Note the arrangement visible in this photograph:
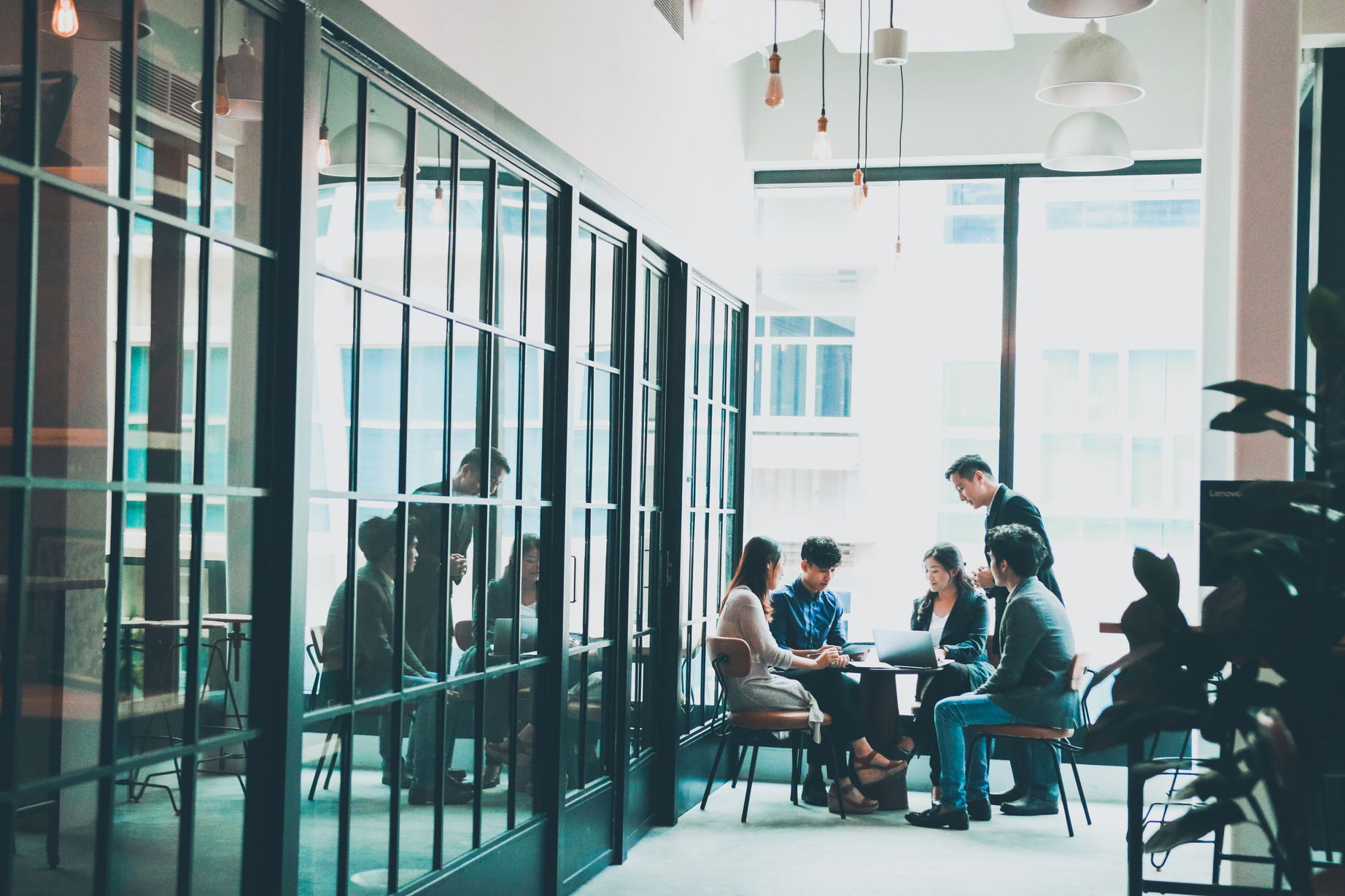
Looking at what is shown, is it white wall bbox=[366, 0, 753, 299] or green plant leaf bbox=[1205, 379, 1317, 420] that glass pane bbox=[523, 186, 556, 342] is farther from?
green plant leaf bbox=[1205, 379, 1317, 420]

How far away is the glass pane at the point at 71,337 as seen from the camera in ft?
7.09

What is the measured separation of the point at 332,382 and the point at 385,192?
1.86 feet

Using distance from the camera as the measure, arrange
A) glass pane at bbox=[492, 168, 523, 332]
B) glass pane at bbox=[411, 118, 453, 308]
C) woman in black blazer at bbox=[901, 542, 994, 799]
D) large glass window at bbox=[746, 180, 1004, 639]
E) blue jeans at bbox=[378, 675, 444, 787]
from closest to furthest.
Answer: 1. blue jeans at bbox=[378, 675, 444, 787]
2. glass pane at bbox=[411, 118, 453, 308]
3. glass pane at bbox=[492, 168, 523, 332]
4. woman in black blazer at bbox=[901, 542, 994, 799]
5. large glass window at bbox=[746, 180, 1004, 639]

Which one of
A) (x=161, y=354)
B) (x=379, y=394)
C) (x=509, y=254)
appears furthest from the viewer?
(x=509, y=254)

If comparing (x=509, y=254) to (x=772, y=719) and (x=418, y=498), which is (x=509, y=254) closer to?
(x=418, y=498)

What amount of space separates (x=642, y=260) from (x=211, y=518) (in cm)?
335

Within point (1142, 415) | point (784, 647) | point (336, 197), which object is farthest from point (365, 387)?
point (1142, 415)

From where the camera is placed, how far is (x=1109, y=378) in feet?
23.7

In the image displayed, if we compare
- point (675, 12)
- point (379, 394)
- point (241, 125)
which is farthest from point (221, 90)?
point (675, 12)

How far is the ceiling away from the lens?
598cm

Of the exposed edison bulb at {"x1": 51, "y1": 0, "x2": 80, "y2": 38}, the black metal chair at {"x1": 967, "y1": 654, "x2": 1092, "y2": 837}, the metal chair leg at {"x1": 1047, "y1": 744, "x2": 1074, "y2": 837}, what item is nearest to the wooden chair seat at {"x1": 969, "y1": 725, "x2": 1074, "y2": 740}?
the black metal chair at {"x1": 967, "y1": 654, "x2": 1092, "y2": 837}

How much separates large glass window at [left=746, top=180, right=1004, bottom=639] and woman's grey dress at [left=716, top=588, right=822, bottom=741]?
4.94 feet

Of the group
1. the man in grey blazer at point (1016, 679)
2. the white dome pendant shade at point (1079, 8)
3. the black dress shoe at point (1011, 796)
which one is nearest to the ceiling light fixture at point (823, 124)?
the white dome pendant shade at point (1079, 8)

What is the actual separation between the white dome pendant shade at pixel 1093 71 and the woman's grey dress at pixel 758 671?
2660 millimetres
